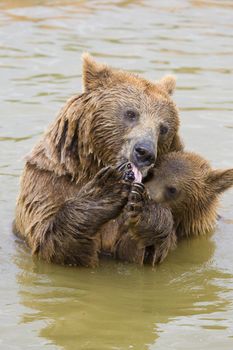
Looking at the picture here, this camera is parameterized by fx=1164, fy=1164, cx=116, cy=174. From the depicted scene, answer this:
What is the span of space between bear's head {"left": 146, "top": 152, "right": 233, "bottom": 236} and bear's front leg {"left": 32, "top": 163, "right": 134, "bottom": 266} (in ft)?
2.24

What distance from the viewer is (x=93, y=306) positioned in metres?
8.12

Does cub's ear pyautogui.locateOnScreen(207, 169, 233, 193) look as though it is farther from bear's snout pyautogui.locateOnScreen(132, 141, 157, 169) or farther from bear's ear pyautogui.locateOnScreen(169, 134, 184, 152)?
bear's snout pyautogui.locateOnScreen(132, 141, 157, 169)

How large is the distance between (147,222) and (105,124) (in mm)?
853

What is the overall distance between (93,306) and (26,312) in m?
0.51

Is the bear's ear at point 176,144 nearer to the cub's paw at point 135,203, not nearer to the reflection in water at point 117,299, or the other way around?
the reflection in water at point 117,299

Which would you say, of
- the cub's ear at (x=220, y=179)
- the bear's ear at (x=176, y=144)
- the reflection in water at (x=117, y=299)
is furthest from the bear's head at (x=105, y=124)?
the reflection in water at (x=117, y=299)

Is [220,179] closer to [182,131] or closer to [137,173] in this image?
[137,173]

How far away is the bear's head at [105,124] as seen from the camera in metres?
8.88

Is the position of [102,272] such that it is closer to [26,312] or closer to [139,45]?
[26,312]

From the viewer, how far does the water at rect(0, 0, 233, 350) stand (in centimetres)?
762

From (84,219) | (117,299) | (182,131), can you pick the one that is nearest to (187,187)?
(84,219)

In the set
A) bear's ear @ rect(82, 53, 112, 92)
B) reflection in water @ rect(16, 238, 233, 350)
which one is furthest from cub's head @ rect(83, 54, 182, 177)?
reflection in water @ rect(16, 238, 233, 350)

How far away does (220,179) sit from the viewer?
941 centimetres

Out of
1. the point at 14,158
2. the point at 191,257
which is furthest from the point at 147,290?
the point at 14,158
